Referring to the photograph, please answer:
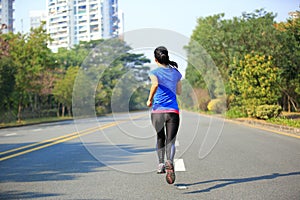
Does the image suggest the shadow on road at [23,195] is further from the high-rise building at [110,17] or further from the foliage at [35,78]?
the high-rise building at [110,17]

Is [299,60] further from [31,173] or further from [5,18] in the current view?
[5,18]

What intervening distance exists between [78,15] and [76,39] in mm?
9128

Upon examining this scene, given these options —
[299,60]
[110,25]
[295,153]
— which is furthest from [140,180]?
[110,25]

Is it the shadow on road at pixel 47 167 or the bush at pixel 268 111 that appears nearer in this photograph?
the shadow on road at pixel 47 167

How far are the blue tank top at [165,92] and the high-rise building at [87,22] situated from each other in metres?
124

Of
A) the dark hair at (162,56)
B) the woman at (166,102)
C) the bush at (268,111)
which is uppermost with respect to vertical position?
the dark hair at (162,56)

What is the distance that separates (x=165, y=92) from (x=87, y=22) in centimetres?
12874

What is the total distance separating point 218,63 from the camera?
35188mm

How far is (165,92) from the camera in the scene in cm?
561

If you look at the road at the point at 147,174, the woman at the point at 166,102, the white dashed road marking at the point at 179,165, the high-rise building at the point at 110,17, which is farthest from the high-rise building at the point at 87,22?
the woman at the point at 166,102

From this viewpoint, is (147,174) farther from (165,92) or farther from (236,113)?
(236,113)

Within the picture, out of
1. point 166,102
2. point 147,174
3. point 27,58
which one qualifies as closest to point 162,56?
point 166,102

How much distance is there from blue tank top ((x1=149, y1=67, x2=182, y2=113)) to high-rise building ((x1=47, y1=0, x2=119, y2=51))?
407ft

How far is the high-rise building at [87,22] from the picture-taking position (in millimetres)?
129500
